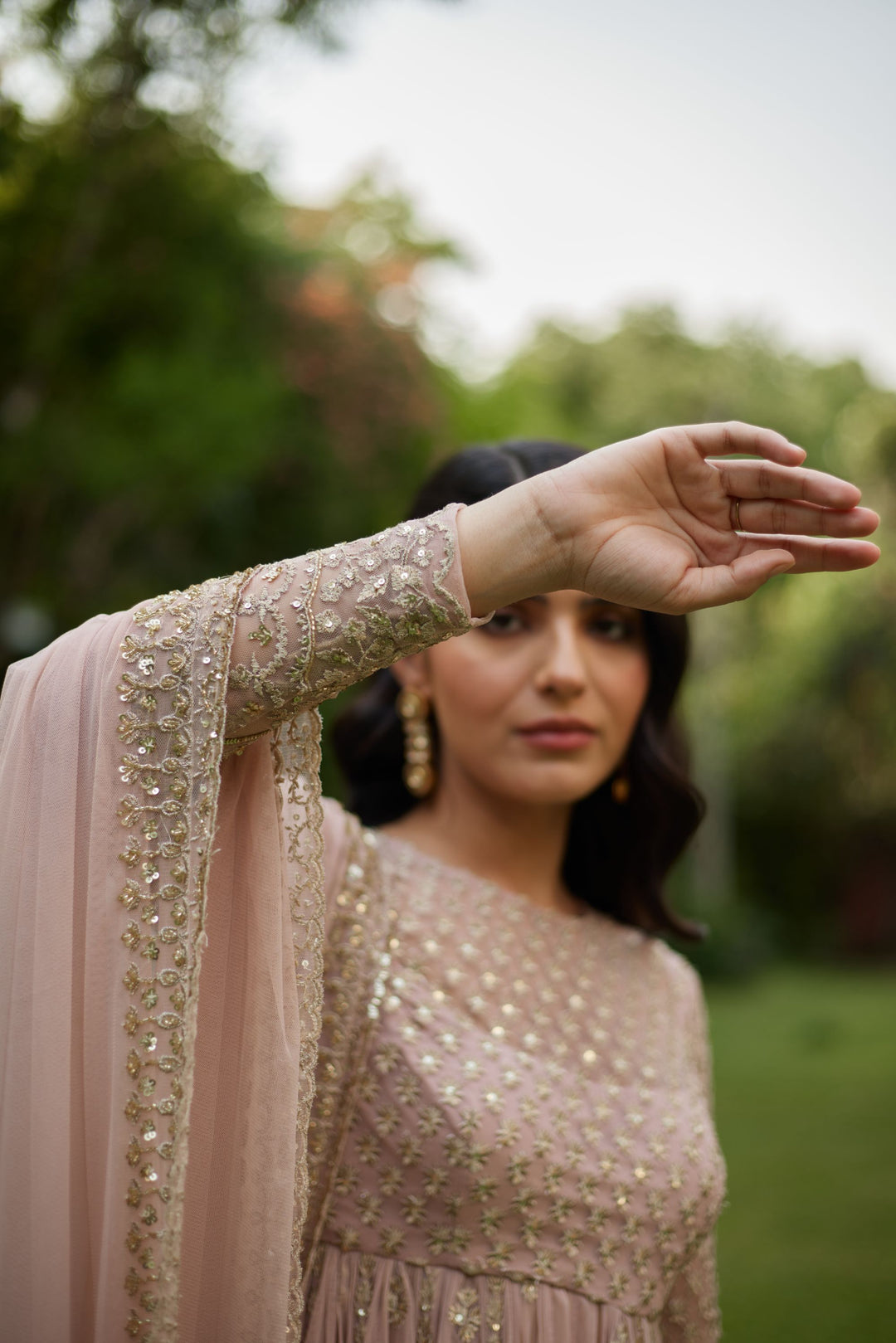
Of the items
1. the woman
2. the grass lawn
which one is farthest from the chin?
the grass lawn

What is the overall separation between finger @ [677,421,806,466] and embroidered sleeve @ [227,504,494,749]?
275 mm

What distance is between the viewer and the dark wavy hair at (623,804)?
87.4 inches

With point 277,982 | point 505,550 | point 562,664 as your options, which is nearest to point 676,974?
point 562,664

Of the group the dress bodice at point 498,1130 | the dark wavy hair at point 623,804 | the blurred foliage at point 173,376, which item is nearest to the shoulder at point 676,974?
the dark wavy hair at point 623,804

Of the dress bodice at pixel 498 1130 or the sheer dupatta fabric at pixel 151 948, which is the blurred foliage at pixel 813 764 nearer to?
the dress bodice at pixel 498 1130

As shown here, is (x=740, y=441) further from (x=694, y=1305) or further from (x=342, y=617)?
(x=694, y=1305)

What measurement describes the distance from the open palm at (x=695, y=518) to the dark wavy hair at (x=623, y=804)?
0.79m

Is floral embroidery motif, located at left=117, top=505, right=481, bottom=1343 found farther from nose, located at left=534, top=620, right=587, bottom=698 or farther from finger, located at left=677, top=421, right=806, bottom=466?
nose, located at left=534, top=620, right=587, bottom=698

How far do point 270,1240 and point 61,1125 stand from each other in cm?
26

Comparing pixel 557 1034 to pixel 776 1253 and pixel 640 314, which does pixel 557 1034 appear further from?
pixel 640 314

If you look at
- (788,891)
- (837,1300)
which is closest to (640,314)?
Answer: (788,891)

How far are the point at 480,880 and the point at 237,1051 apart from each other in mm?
735

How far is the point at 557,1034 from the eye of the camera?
1905 mm

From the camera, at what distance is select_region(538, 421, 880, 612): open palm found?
1272 millimetres
